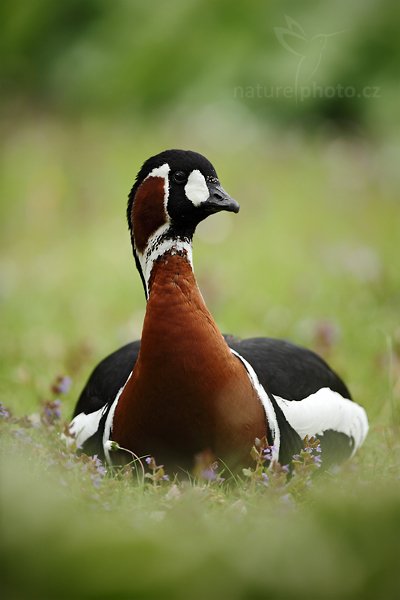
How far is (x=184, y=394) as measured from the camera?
2.51m

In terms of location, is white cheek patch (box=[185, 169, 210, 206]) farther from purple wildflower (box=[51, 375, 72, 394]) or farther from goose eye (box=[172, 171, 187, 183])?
purple wildflower (box=[51, 375, 72, 394])

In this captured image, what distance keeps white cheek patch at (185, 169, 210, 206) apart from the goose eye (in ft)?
0.05

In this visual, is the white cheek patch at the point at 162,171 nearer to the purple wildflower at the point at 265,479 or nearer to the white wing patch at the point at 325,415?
the white wing patch at the point at 325,415

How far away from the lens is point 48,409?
281 cm

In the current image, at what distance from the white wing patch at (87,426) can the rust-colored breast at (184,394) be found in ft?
0.76

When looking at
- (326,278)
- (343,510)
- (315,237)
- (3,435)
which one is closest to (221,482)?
(3,435)

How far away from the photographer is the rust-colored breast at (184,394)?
251cm

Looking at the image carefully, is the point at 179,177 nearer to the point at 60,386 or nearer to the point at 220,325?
the point at 60,386

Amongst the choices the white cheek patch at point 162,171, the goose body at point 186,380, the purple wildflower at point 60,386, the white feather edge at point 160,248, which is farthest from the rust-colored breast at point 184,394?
the purple wildflower at point 60,386

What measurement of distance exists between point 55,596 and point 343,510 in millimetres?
416

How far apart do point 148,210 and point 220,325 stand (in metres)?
1.97

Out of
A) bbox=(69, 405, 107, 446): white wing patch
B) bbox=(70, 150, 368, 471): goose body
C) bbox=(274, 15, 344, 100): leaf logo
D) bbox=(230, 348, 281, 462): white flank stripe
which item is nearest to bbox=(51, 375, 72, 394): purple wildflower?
bbox=(70, 150, 368, 471): goose body

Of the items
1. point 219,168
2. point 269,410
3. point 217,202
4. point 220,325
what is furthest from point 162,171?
point 219,168

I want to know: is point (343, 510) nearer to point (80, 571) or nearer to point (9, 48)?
point (80, 571)
